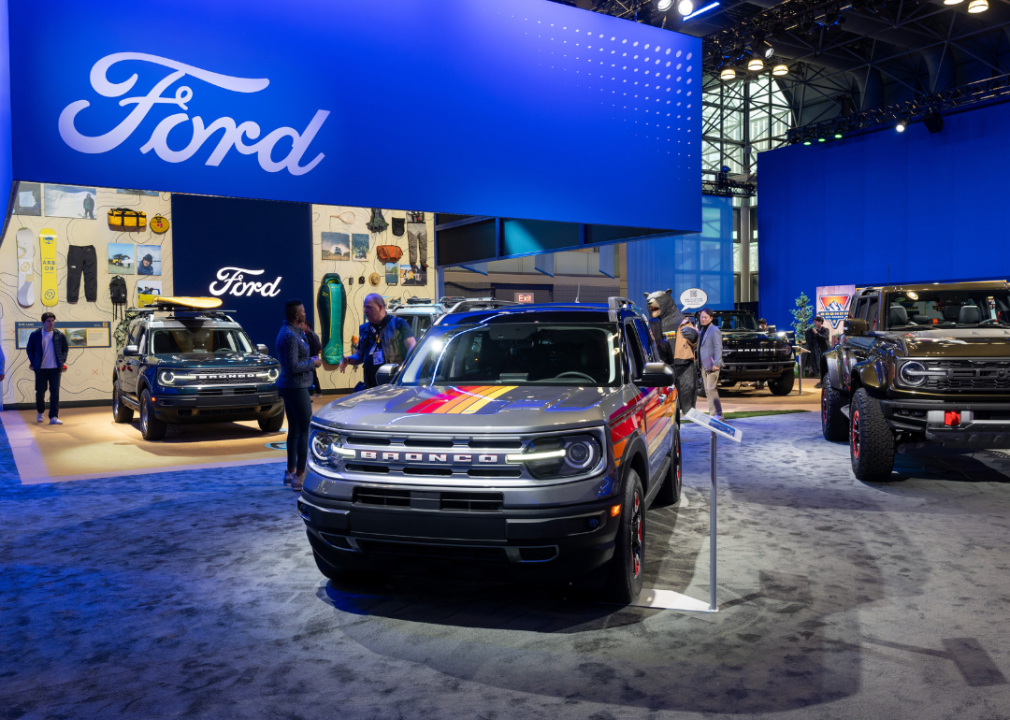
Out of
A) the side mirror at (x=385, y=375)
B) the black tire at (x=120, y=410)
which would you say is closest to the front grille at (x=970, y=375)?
the side mirror at (x=385, y=375)

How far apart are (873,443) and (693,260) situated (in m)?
29.3

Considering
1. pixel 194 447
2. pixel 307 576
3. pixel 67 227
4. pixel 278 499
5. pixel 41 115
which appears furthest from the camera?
pixel 67 227

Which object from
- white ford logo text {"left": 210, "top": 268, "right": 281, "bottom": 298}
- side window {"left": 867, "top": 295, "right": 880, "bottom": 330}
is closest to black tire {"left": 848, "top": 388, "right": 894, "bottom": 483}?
side window {"left": 867, "top": 295, "right": 880, "bottom": 330}

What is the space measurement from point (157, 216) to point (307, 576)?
13317mm

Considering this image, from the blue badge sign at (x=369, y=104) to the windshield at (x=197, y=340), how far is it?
449 cm

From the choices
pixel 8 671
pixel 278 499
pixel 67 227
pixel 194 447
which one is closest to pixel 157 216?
pixel 67 227

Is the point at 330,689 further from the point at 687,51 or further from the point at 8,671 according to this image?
the point at 687,51

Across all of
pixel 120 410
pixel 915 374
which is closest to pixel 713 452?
pixel 915 374

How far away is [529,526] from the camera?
3.48 m

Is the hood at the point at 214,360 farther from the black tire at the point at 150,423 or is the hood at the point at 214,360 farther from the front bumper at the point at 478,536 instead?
the front bumper at the point at 478,536

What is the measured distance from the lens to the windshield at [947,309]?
24.4ft

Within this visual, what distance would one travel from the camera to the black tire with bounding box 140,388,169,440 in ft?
33.8

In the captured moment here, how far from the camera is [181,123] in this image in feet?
22.7

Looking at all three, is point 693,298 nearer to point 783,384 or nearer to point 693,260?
point 783,384
